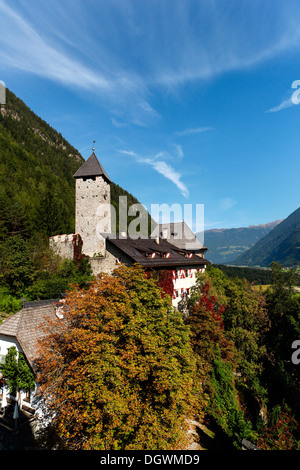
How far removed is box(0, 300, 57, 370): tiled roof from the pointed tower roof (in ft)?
61.2

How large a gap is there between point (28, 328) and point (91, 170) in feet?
69.8

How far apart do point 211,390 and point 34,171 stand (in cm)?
7114

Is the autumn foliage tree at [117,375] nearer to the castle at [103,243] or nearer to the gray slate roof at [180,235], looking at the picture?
the castle at [103,243]

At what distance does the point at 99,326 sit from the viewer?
10.8 meters

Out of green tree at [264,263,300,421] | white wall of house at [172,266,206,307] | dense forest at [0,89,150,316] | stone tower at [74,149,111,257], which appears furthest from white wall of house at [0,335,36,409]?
green tree at [264,263,300,421]

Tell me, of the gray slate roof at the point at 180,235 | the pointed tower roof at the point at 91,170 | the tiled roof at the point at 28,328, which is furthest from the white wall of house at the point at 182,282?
the pointed tower roof at the point at 91,170

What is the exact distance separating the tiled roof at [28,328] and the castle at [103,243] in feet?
32.8

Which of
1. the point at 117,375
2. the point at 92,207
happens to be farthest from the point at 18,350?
the point at 92,207

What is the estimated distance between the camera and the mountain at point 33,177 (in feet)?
114

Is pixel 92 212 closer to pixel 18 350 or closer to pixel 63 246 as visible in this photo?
pixel 63 246

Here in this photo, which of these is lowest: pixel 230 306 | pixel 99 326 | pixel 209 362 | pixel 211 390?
pixel 211 390

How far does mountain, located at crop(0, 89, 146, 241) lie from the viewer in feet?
114

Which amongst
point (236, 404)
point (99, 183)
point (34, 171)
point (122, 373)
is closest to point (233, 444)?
point (236, 404)

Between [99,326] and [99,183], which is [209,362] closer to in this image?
[99,326]
